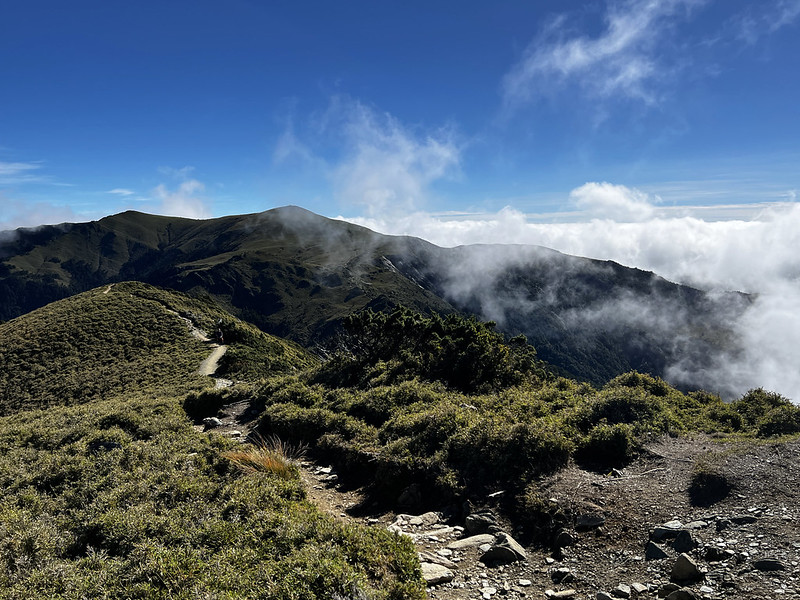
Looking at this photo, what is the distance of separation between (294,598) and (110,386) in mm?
42620

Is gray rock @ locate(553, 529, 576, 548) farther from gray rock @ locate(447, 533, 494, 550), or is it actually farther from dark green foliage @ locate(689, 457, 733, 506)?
dark green foliage @ locate(689, 457, 733, 506)

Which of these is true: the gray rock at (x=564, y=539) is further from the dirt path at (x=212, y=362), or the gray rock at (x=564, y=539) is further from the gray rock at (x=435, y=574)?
the dirt path at (x=212, y=362)

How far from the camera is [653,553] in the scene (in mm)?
6684

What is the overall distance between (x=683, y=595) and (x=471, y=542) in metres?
3.52

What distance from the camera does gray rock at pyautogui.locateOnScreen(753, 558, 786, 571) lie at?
18.9 feet

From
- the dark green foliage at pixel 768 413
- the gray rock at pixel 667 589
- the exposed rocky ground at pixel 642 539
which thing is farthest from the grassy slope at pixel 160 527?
the dark green foliage at pixel 768 413

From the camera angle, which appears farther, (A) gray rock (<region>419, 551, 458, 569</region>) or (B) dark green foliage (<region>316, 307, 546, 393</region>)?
(B) dark green foliage (<region>316, 307, 546, 393</region>)

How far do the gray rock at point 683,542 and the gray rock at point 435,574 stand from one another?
3600 mm

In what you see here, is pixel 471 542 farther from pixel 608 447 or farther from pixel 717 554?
pixel 608 447

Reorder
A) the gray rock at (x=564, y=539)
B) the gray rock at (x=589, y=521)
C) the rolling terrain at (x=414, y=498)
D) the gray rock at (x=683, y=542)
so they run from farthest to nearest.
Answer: the gray rock at (x=589, y=521), the gray rock at (x=564, y=539), the gray rock at (x=683, y=542), the rolling terrain at (x=414, y=498)

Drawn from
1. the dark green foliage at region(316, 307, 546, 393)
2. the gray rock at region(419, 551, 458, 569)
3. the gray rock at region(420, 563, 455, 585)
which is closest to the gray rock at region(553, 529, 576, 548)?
the gray rock at region(419, 551, 458, 569)

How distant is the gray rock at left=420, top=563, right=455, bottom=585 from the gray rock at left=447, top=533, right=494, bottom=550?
84 cm

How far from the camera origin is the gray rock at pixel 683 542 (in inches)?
259

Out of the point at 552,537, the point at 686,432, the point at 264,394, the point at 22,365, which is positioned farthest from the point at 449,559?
the point at 22,365
